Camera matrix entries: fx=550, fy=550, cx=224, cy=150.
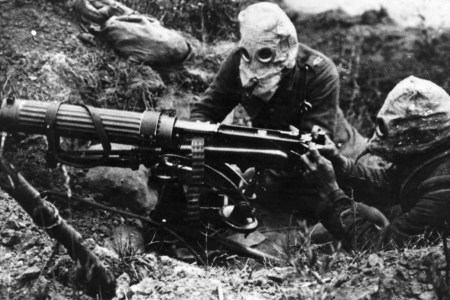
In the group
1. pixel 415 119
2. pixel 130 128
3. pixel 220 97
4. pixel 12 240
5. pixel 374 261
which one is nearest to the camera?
pixel 374 261

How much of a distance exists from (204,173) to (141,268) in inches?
31.8

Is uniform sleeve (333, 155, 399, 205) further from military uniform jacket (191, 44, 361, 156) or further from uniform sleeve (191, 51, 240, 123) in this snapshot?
uniform sleeve (191, 51, 240, 123)

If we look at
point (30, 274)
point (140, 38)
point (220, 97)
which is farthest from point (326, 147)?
point (140, 38)

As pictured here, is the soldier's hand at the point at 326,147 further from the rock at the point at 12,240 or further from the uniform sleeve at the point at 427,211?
the rock at the point at 12,240

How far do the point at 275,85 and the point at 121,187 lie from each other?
1.61 metres

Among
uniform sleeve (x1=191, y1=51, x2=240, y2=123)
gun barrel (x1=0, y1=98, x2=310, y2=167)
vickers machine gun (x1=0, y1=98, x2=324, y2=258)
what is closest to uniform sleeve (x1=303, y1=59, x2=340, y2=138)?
uniform sleeve (x1=191, y1=51, x2=240, y2=123)

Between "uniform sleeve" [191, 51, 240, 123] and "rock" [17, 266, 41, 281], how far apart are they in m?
2.19

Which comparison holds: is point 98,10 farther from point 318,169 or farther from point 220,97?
point 318,169

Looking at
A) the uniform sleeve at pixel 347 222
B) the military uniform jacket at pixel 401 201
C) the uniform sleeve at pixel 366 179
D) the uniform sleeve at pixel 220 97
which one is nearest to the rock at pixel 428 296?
the military uniform jacket at pixel 401 201

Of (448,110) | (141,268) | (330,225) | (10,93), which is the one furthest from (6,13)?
(448,110)

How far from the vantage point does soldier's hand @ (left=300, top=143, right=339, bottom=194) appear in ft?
12.4

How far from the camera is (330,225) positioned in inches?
156

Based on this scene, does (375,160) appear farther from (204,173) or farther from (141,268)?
(141,268)

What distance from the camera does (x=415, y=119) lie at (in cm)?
369
